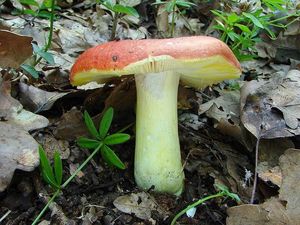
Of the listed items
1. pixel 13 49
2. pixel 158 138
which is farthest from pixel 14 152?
pixel 158 138

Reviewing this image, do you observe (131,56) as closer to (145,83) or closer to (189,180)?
(145,83)

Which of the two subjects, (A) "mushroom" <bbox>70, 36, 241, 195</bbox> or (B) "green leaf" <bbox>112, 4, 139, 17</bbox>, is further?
(B) "green leaf" <bbox>112, 4, 139, 17</bbox>

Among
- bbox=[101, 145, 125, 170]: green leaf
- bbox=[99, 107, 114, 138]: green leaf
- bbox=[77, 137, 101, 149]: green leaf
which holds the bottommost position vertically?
bbox=[101, 145, 125, 170]: green leaf

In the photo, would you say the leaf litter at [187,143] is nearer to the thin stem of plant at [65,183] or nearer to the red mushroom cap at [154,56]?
the thin stem of plant at [65,183]

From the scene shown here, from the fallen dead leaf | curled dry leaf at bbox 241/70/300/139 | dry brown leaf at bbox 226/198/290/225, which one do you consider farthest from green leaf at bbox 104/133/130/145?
curled dry leaf at bbox 241/70/300/139

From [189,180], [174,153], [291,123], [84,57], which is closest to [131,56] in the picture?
[84,57]

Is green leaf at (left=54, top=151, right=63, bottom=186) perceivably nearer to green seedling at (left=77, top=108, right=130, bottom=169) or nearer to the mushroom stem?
green seedling at (left=77, top=108, right=130, bottom=169)

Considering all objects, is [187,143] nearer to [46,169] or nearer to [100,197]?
[100,197]
